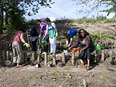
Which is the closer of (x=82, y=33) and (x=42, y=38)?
(x=82, y=33)

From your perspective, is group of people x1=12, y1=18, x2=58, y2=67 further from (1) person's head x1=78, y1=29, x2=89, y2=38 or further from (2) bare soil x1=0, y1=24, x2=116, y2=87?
(1) person's head x1=78, y1=29, x2=89, y2=38

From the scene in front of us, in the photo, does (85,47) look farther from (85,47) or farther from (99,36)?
(99,36)

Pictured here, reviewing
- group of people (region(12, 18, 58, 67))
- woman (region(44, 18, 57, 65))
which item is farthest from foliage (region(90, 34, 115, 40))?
woman (region(44, 18, 57, 65))

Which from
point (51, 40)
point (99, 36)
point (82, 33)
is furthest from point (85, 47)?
point (99, 36)

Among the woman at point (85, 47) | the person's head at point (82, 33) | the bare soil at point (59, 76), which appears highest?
the person's head at point (82, 33)

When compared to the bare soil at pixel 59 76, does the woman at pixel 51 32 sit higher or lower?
higher

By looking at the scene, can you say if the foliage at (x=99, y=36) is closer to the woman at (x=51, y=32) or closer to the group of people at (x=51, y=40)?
the group of people at (x=51, y=40)

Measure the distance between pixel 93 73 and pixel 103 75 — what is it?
1.34 feet

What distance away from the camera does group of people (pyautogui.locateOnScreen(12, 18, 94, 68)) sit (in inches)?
612

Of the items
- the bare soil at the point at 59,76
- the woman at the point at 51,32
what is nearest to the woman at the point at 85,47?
the bare soil at the point at 59,76

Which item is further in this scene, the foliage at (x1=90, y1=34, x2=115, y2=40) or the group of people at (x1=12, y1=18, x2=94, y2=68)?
the foliage at (x1=90, y1=34, x2=115, y2=40)

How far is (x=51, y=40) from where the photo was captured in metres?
16.2

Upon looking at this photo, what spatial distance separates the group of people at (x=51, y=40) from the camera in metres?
15.5

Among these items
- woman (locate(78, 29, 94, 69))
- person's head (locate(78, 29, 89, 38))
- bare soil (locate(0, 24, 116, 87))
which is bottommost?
bare soil (locate(0, 24, 116, 87))
